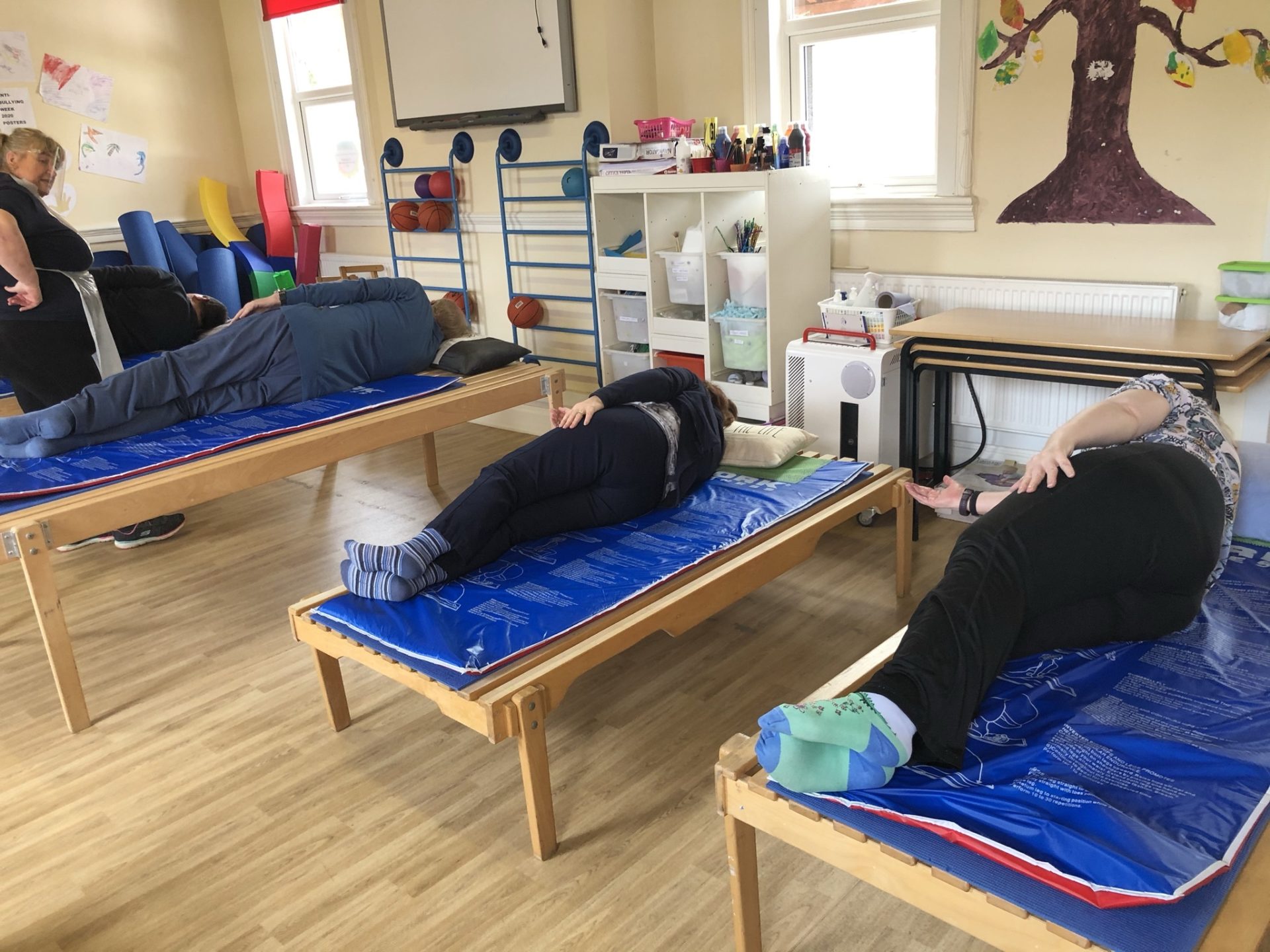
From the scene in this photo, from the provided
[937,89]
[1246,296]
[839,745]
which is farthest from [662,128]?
[839,745]

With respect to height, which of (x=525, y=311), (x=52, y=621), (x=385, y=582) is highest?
(x=525, y=311)

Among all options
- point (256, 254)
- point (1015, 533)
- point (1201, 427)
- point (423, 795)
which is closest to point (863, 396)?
point (1201, 427)

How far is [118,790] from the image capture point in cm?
220

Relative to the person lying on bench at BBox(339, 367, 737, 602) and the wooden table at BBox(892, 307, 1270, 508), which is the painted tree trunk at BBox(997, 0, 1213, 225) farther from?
the person lying on bench at BBox(339, 367, 737, 602)

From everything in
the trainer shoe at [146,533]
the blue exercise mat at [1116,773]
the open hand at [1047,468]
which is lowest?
the trainer shoe at [146,533]

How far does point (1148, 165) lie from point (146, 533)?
370 cm

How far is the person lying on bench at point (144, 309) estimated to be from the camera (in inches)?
155

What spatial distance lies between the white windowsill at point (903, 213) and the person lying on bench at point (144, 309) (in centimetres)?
267

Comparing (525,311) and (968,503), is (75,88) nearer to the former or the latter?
(525,311)

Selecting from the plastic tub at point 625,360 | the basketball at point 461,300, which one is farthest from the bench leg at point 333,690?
the basketball at point 461,300

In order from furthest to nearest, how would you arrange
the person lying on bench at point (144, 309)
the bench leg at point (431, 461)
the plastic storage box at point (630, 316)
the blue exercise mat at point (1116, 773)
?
1. the plastic storage box at point (630, 316)
2. the bench leg at point (431, 461)
3. the person lying on bench at point (144, 309)
4. the blue exercise mat at point (1116, 773)

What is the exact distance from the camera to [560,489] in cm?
250

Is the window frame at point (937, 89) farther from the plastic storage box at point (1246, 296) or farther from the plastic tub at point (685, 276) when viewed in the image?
the plastic storage box at point (1246, 296)

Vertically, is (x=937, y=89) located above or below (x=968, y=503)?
above
